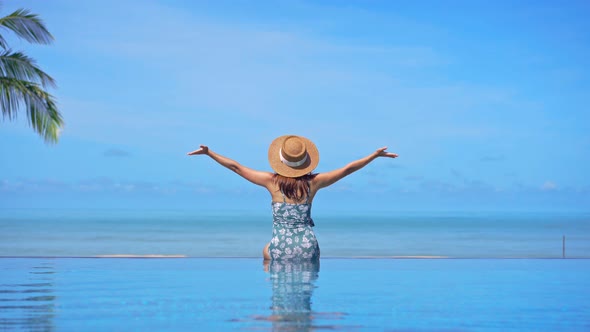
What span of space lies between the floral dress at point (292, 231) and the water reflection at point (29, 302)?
2629 mm

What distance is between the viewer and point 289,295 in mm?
7645

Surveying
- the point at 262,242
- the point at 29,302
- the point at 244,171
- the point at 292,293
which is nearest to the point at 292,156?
the point at 244,171

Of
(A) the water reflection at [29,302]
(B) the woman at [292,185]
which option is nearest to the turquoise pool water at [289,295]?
(A) the water reflection at [29,302]

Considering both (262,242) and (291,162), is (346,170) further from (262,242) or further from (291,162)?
(262,242)

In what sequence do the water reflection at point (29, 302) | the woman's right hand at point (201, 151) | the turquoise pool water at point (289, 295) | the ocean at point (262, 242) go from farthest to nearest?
the ocean at point (262, 242)
the woman's right hand at point (201, 151)
the turquoise pool water at point (289, 295)
the water reflection at point (29, 302)

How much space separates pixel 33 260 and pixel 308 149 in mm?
4465

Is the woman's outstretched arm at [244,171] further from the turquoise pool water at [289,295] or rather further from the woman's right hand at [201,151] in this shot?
the turquoise pool water at [289,295]

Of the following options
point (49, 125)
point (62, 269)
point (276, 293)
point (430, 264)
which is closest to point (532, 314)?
point (276, 293)

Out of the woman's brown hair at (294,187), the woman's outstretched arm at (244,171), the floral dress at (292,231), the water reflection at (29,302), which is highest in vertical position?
the woman's outstretched arm at (244,171)

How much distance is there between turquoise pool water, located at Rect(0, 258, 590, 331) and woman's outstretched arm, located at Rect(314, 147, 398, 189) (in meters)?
1.07

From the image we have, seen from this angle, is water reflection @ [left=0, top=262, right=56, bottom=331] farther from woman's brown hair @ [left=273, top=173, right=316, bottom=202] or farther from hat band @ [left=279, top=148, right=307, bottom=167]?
hat band @ [left=279, top=148, right=307, bottom=167]

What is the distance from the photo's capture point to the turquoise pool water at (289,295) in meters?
6.26

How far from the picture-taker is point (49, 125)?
47.7ft

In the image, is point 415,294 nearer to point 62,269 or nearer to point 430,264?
point 430,264
